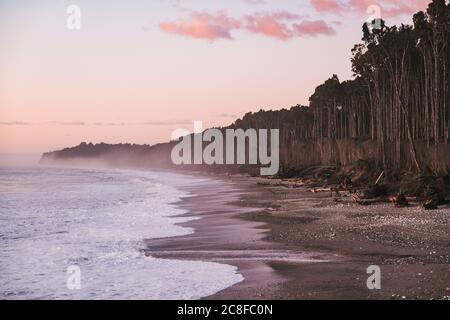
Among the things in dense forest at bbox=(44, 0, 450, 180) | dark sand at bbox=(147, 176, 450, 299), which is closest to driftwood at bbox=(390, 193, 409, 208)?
dark sand at bbox=(147, 176, 450, 299)

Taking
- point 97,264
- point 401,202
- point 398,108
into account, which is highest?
point 398,108

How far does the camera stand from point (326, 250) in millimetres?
14750

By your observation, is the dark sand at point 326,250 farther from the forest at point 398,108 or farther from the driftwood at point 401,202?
the forest at point 398,108

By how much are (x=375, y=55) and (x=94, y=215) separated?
39840 mm

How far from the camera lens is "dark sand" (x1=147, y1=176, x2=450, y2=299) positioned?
10.3m

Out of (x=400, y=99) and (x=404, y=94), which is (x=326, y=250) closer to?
(x=400, y=99)

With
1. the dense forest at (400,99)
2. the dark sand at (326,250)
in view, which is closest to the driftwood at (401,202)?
the dark sand at (326,250)

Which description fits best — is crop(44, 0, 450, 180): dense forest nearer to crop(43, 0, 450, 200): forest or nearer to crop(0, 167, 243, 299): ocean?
crop(43, 0, 450, 200): forest

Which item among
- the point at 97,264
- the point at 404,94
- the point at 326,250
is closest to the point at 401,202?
the point at 326,250

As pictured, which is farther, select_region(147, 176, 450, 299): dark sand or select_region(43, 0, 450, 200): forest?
select_region(43, 0, 450, 200): forest

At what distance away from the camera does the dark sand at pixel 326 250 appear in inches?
407

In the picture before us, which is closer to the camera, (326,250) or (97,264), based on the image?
(97,264)
